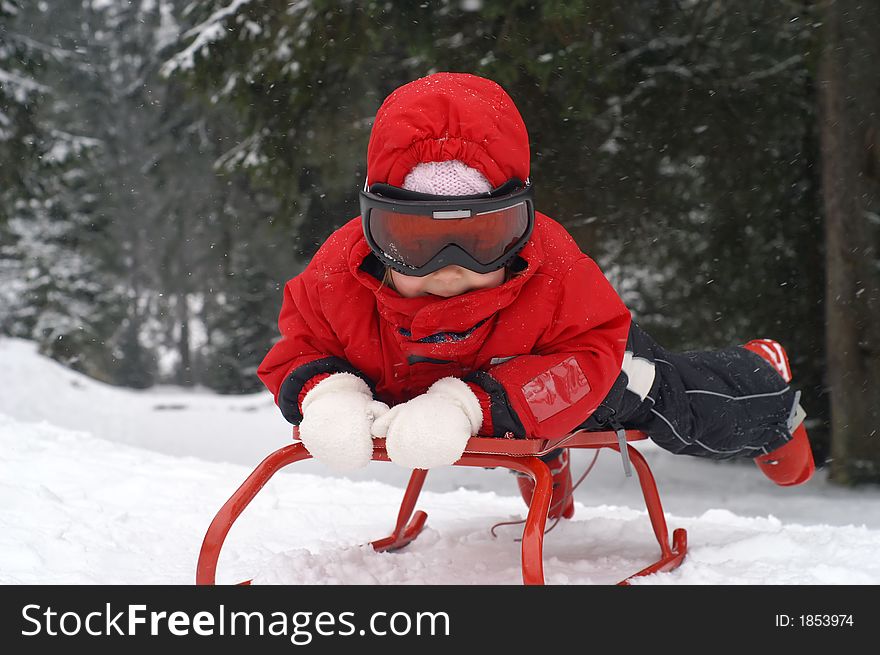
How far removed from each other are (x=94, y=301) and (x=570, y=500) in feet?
41.3

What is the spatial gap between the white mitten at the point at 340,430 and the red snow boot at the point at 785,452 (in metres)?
1.68

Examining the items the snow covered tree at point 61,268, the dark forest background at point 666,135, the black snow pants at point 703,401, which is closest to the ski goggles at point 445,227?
the black snow pants at point 703,401

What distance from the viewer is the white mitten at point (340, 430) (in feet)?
6.20

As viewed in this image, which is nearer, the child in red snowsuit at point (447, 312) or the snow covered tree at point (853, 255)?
the child in red snowsuit at point (447, 312)

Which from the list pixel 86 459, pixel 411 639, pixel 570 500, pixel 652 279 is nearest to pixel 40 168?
pixel 86 459

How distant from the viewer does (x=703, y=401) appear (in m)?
2.71

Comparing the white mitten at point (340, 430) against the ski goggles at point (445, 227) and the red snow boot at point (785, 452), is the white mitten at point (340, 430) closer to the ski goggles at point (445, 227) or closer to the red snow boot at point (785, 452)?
the ski goggles at point (445, 227)

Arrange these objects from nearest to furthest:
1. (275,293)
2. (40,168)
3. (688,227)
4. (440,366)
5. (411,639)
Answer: (411,639)
(440,366)
(688,227)
(40,168)
(275,293)

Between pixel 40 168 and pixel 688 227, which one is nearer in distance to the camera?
pixel 688 227

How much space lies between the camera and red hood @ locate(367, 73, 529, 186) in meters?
1.89

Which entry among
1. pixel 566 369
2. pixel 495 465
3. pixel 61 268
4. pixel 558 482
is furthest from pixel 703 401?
pixel 61 268

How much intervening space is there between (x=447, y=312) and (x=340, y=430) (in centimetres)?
40

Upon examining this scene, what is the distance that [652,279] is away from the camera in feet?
20.6

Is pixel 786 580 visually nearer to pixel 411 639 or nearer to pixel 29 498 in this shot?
pixel 411 639
